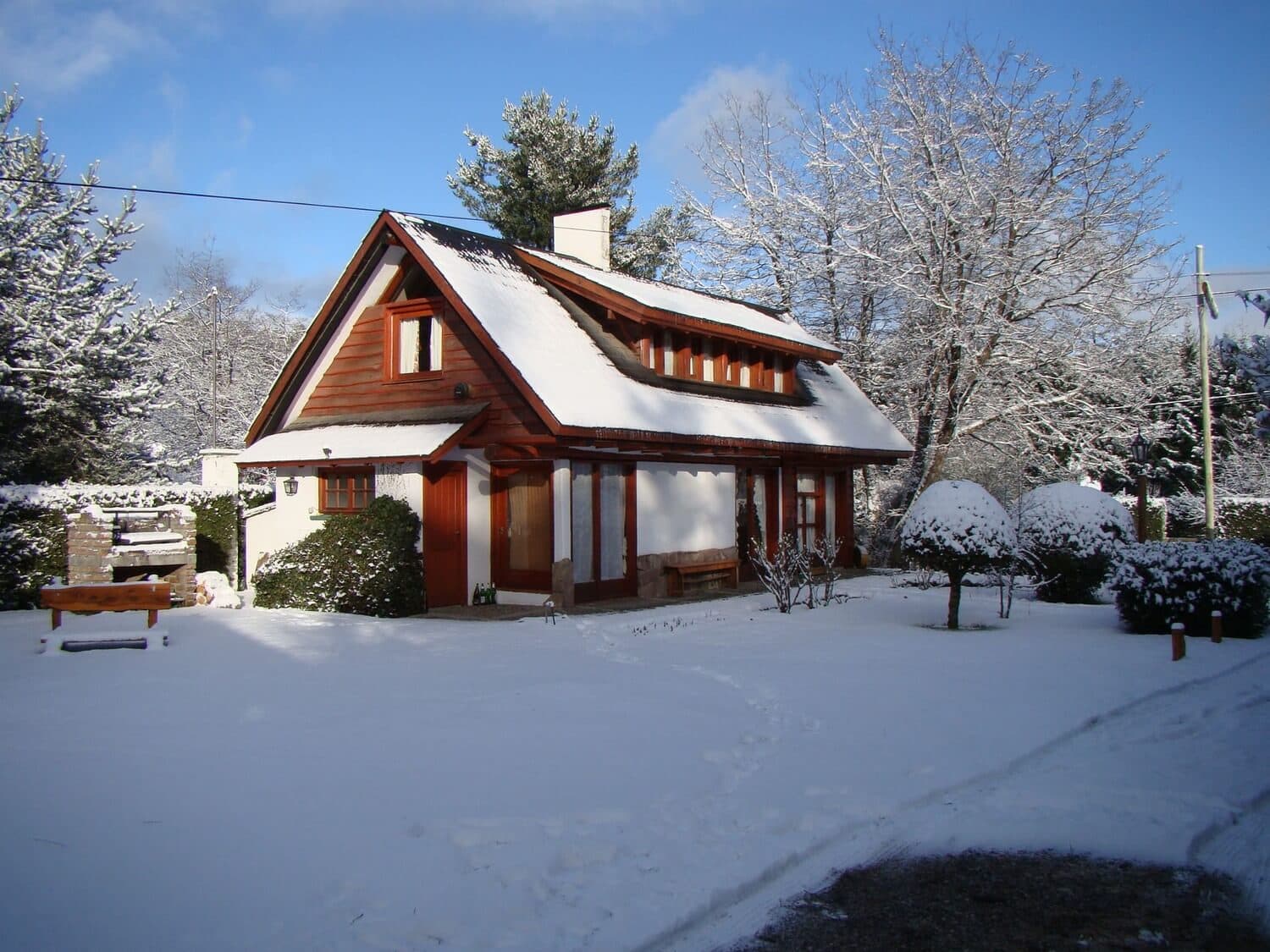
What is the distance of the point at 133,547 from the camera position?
1479cm

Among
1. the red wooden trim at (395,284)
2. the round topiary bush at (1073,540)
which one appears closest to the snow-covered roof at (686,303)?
the red wooden trim at (395,284)

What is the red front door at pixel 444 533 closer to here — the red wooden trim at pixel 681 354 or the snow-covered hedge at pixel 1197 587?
the red wooden trim at pixel 681 354

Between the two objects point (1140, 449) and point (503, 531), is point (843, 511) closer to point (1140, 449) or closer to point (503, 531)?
point (1140, 449)

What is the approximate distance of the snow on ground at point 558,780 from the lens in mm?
4422

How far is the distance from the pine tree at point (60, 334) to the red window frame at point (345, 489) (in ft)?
19.6

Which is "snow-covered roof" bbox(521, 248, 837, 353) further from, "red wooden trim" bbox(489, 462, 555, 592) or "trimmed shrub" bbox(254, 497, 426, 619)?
"trimmed shrub" bbox(254, 497, 426, 619)

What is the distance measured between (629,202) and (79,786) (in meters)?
32.8

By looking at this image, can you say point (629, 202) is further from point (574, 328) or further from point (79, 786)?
point (79, 786)

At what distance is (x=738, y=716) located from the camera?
8055 mm

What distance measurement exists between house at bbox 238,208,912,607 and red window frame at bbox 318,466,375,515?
0.09 feet

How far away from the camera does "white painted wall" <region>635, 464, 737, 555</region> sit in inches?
661

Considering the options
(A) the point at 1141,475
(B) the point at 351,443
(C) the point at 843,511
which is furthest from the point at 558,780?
(A) the point at 1141,475

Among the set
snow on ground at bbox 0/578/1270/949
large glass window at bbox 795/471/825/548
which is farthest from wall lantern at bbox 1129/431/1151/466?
snow on ground at bbox 0/578/1270/949

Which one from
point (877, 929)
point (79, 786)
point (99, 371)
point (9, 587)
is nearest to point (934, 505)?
point (877, 929)
